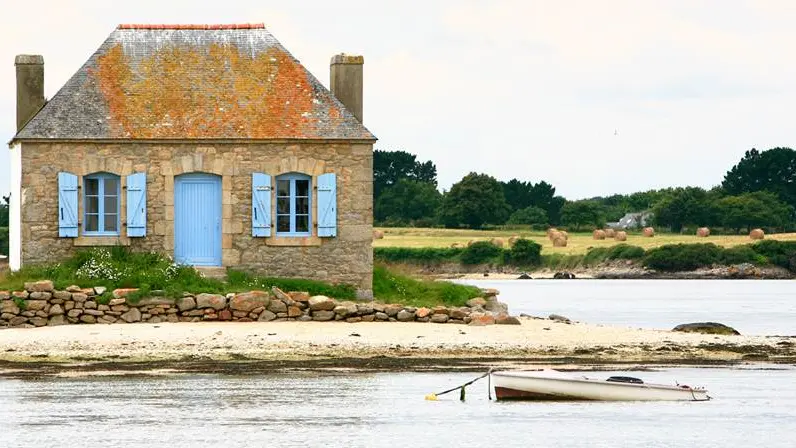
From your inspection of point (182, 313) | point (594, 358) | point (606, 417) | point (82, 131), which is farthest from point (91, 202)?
point (606, 417)

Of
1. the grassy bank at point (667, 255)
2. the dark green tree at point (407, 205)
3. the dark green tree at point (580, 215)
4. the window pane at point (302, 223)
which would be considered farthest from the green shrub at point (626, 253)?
the window pane at point (302, 223)

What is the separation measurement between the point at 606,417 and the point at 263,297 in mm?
10079

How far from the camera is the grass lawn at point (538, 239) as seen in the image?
264 feet

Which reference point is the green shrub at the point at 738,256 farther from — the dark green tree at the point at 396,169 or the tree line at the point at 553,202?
the dark green tree at the point at 396,169

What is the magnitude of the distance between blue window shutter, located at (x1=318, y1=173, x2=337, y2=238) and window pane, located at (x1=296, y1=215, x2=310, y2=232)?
0.36m

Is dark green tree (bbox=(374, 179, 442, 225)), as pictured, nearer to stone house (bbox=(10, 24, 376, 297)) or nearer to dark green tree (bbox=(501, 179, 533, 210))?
dark green tree (bbox=(501, 179, 533, 210))

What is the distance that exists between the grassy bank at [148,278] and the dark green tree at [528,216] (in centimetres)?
6541

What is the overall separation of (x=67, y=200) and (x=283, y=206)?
3991 mm

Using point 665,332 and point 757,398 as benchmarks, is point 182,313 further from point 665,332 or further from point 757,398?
point 757,398

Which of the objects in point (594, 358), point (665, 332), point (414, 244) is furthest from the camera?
point (414, 244)

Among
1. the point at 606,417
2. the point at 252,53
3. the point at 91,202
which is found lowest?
the point at 606,417

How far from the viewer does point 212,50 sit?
3266 centimetres

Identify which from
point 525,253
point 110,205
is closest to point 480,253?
point 525,253

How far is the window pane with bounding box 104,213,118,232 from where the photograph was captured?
1227 inches
